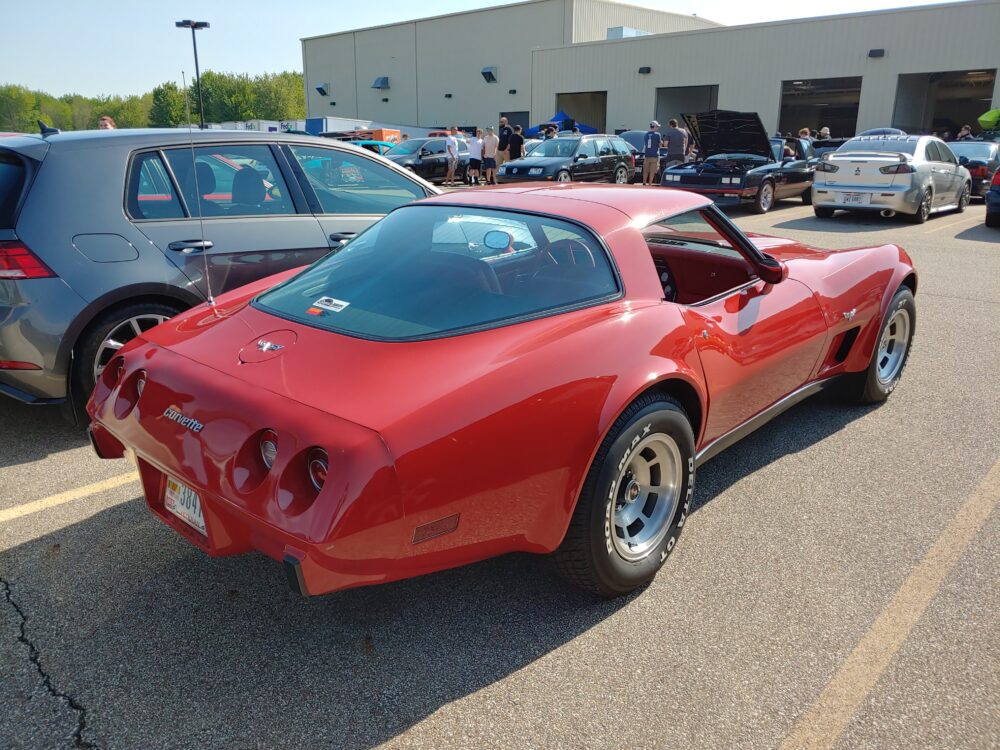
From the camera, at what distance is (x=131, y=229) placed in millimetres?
4074

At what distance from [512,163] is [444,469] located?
53.3ft

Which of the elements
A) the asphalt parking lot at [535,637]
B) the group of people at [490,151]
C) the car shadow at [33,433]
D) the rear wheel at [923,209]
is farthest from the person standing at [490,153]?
the asphalt parking lot at [535,637]

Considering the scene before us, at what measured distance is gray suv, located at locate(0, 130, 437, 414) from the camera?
3725 mm

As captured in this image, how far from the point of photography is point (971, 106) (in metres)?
40.1

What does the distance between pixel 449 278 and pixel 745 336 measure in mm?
1329

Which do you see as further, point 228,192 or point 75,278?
point 228,192

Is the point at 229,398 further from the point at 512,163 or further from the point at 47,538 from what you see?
the point at 512,163

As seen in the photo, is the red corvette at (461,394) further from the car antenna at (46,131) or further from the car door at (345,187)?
the car antenna at (46,131)

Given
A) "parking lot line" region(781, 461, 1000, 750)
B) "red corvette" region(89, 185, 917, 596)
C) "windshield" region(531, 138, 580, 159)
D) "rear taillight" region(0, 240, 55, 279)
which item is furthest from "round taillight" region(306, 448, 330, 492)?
"windshield" region(531, 138, 580, 159)

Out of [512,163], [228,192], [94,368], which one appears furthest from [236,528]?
[512,163]

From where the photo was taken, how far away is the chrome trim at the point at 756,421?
314cm

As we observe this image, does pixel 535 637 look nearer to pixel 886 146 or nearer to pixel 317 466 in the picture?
pixel 317 466

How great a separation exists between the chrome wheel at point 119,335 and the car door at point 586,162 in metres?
14.2

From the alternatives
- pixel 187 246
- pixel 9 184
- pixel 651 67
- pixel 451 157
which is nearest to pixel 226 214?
pixel 187 246
